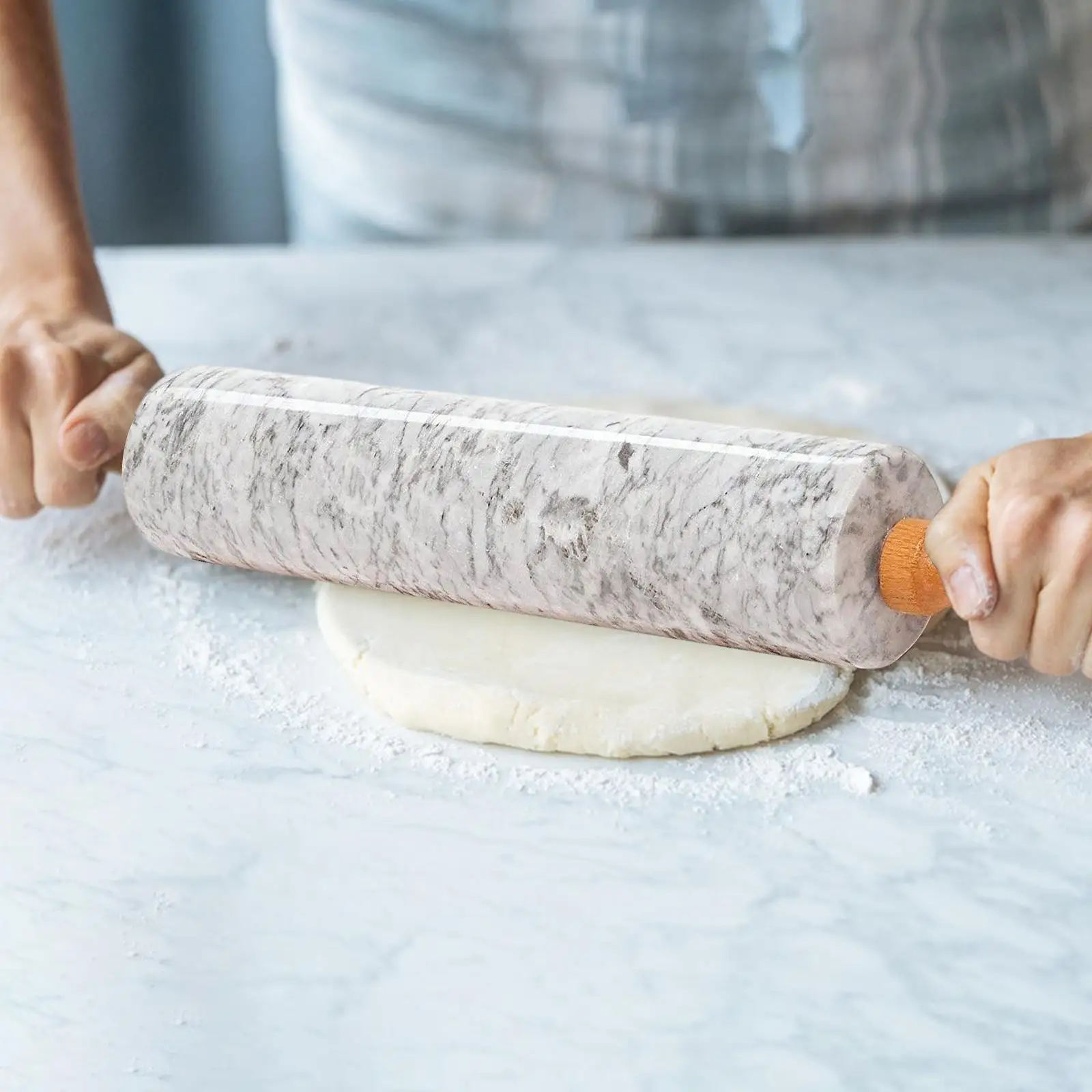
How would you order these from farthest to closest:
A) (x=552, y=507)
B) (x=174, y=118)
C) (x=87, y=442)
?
(x=174, y=118) < (x=87, y=442) < (x=552, y=507)

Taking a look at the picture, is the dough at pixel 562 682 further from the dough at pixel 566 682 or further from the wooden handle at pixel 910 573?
the wooden handle at pixel 910 573

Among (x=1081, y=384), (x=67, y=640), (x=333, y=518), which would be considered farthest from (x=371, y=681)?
(x=1081, y=384)

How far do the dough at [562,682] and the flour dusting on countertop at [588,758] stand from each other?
0.02 meters

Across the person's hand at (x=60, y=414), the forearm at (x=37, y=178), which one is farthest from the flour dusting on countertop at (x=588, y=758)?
the forearm at (x=37, y=178)

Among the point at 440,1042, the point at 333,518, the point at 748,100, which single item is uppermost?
the point at 748,100

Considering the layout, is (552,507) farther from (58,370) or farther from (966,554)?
(58,370)

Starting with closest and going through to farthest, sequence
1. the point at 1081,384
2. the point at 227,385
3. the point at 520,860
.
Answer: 1. the point at 520,860
2. the point at 227,385
3. the point at 1081,384

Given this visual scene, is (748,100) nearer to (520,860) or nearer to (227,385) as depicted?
(227,385)

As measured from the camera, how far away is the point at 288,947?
1.09 m

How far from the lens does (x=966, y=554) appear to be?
1.10 m

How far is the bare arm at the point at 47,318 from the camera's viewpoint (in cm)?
152

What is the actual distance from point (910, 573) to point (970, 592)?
58 millimetres

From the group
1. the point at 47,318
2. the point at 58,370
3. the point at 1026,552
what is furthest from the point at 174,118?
the point at 1026,552

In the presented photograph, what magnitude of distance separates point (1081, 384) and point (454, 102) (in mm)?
1036
